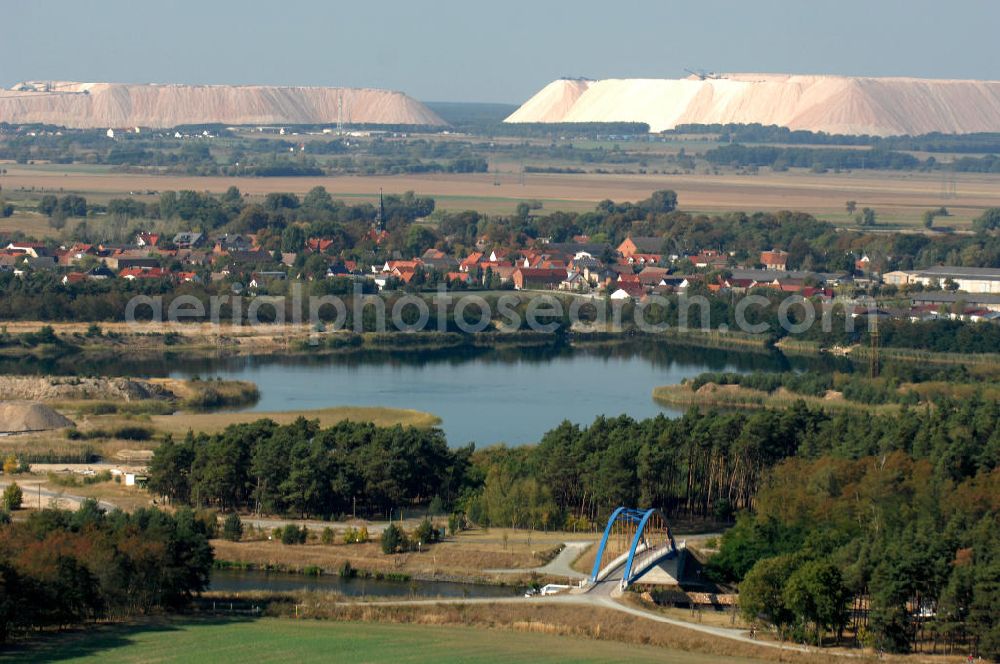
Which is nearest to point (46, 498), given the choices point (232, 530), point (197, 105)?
point (232, 530)

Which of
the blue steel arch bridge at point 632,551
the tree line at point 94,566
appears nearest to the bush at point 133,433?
the tree line at point 94,566

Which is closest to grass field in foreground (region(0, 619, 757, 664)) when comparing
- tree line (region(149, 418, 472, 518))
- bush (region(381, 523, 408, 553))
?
bush (region(381, 523, 408, 553))

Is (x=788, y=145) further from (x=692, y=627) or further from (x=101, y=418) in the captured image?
(x=692, y=627)

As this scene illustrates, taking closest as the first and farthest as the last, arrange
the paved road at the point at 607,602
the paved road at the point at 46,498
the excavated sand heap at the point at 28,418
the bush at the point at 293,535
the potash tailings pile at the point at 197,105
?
the paved road at the point at 607,602, the bush at the point at 293,535, the paved road at the point at 46,498, the excavated sand heap at the point at 28,418, the potash tailings pile at the point at 197,105

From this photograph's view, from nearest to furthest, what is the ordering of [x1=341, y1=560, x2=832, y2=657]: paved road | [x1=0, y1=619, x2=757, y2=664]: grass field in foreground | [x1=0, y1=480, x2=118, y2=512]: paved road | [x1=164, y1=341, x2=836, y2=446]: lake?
[x1=0, y1=619, x2=757, y2=664]: grass field in foreground < [x1=341, y1=560, x2=832, y2=657]: paved road < [x1=0, y1=480, x2=118, y2=512]: paved road < [x1=164, y1=341, x2=836, y2=446]: lake

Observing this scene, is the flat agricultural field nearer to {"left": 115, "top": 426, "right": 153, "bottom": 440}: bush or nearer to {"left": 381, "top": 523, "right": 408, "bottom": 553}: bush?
{"left": 115, "top": 426, "right": 153, "bottom": 440}: bush

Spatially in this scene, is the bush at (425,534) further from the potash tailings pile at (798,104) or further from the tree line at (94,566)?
the potash tailings pile at (798,104)
